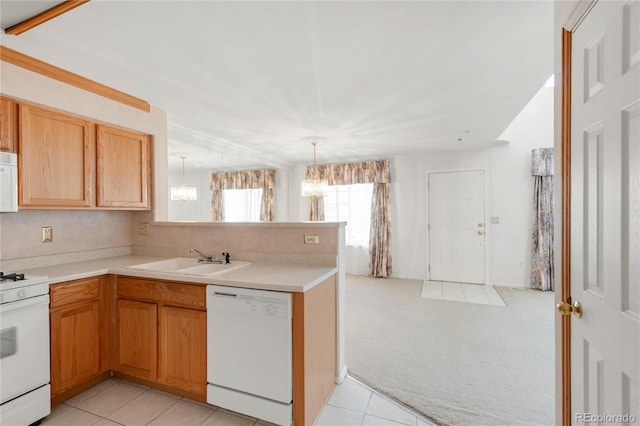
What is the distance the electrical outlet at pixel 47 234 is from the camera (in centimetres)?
235

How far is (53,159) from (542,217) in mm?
6293

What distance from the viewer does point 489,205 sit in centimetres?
522

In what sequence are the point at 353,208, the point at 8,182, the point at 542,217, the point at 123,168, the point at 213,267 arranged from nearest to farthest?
the point at 8,182
the point at 213,267
the point at 123,168
the point at 542,217
the point at 353,208

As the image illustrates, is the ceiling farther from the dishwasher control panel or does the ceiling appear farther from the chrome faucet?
the dishwasher control panel

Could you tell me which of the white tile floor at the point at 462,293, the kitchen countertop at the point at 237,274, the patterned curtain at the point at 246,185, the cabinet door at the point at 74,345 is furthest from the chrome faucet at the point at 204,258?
the patterned curtain at the point at 246,185

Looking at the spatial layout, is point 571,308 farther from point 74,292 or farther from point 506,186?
point 506,186

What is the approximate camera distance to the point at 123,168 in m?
2.70

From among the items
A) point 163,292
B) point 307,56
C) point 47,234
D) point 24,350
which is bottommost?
point 24,350

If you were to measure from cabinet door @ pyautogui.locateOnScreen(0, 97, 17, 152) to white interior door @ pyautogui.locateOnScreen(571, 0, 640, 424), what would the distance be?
3.14m

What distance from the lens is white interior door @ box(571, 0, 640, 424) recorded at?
829mm

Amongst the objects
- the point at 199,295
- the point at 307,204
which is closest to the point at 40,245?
the point at 199,295

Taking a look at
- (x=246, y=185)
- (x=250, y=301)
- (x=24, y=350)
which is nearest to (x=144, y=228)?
(x=24, y=350)

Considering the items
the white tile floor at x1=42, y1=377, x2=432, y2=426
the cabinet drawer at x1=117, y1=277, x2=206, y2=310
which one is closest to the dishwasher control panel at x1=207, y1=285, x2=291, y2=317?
the cabinet drawer at x1=117, y1=277, x2=206, y2=310

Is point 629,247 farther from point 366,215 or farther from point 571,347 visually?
point 366,215
